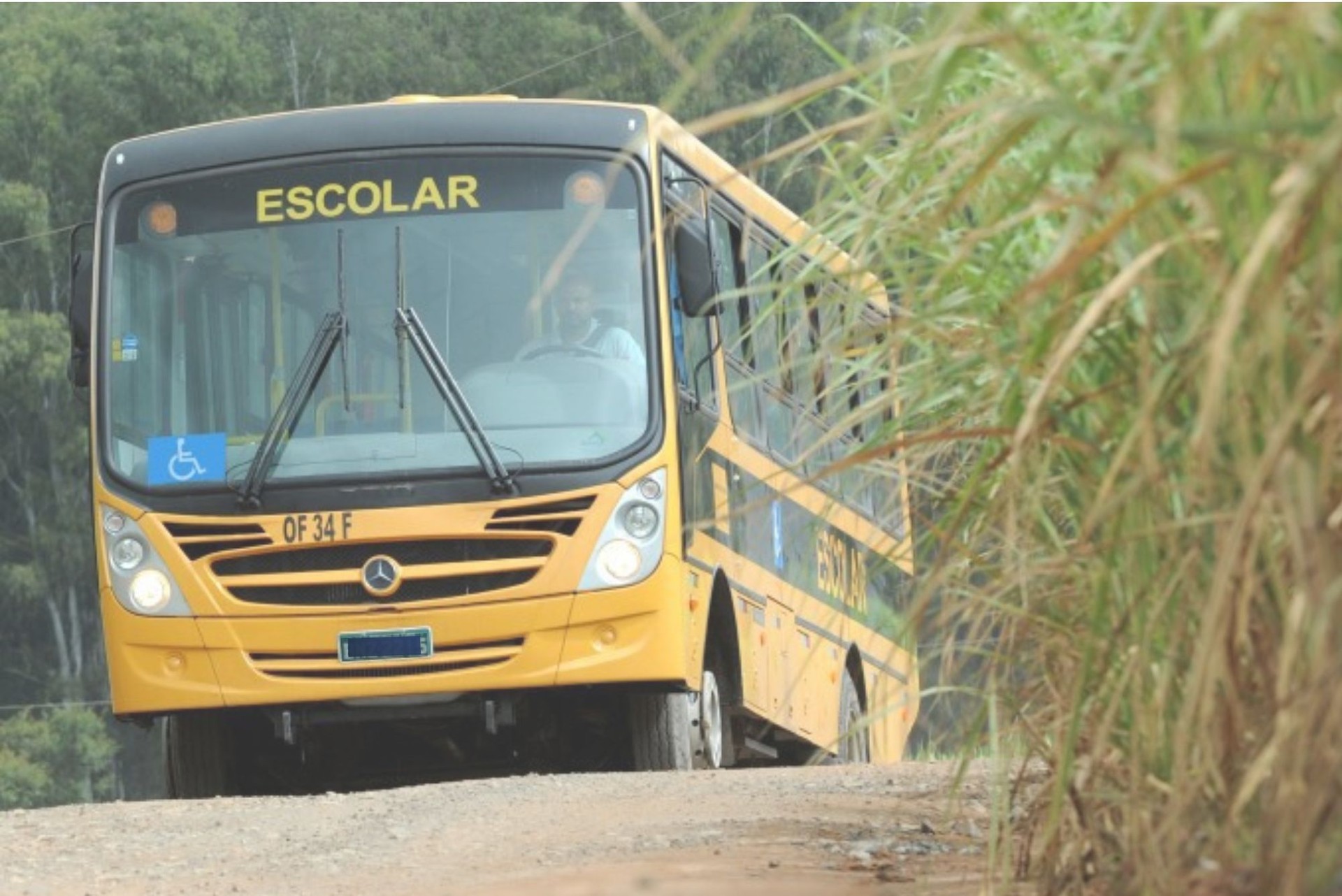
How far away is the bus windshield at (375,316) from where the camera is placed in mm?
14109

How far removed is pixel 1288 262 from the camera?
4008mm

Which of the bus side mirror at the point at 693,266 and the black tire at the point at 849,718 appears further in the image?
the black tire at the point at 849,718

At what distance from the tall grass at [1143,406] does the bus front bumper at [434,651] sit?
315 inches

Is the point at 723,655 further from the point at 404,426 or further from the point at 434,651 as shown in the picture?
the point at 404,426

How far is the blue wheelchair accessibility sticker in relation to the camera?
14.2m

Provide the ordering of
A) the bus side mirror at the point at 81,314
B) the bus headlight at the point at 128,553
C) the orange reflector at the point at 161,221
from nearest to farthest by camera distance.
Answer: the bus headlight at the point at 128,553 < the orange reflector at the point at 161,221 < the bus side mirror at the point at 81,314

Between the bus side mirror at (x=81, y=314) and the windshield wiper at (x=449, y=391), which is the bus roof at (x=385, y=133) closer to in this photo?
the bus side mirror at (x=81, y=314)

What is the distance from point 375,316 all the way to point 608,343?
1.02 metres

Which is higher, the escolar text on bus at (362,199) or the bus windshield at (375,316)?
the escolar text on bus at (362,199)

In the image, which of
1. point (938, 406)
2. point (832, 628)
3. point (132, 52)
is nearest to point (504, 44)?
point (132, 52)

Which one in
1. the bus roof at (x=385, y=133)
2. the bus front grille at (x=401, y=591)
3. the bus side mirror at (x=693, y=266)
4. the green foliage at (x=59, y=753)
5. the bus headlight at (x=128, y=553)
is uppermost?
the bus roof at (x=385, y=133)

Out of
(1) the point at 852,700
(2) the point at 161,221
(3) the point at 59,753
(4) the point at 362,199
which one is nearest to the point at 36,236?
(3) the point at 59,753

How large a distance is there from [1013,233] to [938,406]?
2.33 feet

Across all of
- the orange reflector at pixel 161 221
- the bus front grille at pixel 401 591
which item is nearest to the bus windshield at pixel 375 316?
the orange reflector at pixel 161 221
